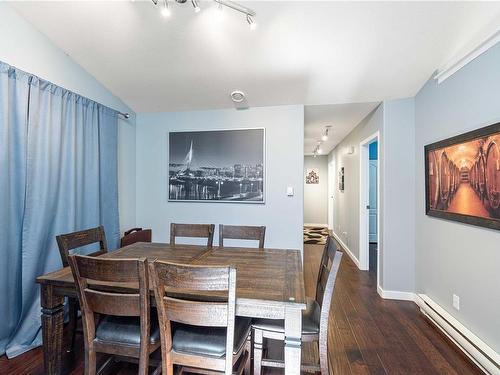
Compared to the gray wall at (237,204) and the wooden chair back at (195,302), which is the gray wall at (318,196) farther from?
the wooden chair back at (195,302)

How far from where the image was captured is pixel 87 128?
8.70 ft

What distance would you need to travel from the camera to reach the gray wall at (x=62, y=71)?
2.00 meters

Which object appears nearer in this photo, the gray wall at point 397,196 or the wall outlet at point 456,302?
the wall outlet at point 456,302

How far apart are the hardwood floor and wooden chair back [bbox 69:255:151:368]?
644mm

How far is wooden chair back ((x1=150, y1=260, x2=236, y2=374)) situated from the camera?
114 cm

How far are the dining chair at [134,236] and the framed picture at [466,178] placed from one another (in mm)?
3267

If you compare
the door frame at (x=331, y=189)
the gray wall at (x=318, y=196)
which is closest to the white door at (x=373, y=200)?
the door frame at (x=331, y=189)

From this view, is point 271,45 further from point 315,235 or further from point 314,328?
point 315,235

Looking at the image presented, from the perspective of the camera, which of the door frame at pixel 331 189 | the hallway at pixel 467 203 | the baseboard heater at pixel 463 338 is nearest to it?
the baseboard heater at pixel 463 338

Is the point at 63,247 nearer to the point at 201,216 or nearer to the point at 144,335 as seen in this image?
the point at 144,335

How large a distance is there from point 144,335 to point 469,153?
2600mm

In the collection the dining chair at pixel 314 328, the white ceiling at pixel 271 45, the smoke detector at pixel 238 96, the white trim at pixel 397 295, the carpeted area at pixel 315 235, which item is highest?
the white ceiling at pixel 271 45

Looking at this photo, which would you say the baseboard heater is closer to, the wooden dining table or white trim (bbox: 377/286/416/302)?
white trim (bbox: 377/286/416/302)

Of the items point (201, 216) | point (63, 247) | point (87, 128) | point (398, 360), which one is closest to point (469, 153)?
point (398, 360)
